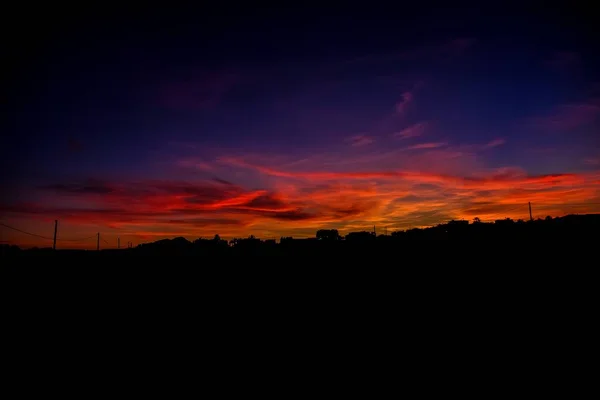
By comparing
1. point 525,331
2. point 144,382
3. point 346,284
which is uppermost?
point 346,284

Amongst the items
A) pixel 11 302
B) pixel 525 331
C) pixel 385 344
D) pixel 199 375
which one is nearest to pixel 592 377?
pixel 525 331

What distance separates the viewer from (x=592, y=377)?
559 centimetres

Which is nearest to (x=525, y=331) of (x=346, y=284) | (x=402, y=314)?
(x=402, y=314)

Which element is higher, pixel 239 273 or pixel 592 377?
pixel 239 273

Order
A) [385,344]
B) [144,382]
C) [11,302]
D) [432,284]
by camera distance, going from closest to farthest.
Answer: [144,382], [385,344], [11,302], [432,284]

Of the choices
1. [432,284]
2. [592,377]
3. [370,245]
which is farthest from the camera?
[370,245]

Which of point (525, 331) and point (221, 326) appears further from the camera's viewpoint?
point (221, 326)

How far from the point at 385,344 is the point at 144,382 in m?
5.30

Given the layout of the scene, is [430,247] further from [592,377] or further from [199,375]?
[199,375]

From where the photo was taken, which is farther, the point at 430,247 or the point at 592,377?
the point at 430,247

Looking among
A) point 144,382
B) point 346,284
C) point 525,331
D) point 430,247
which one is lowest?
point 144,382

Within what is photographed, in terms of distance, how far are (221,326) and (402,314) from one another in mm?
5073

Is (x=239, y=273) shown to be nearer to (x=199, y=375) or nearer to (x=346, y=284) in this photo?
(x=346, y=284)

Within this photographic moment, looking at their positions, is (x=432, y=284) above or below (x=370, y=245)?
below
